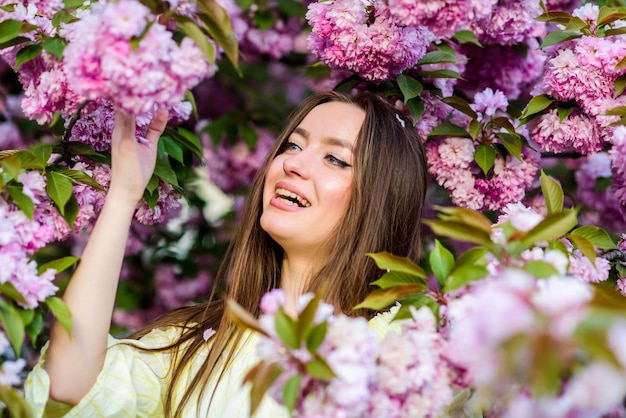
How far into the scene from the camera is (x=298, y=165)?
2287mm

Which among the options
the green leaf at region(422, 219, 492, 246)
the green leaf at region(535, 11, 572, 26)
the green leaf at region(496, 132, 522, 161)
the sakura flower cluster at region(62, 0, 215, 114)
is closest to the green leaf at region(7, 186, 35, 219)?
the sakura flower cluster at region(62, 0, 215, 114)

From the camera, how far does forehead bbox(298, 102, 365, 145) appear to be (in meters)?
2.39

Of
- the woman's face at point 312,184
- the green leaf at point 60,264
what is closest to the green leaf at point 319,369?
the green leaf at point 60,264

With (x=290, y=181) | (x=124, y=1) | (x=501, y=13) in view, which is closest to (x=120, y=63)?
(x=124, y=1)

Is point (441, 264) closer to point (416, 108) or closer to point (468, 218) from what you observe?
point (468, 218)

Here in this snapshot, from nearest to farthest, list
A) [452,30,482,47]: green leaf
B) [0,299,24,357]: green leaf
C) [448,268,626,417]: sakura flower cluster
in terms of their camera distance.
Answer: [448,268,626,417]: sakura flower cluster
[0,299,24,357]: green leaf
[452,30,482,47]: green leaf

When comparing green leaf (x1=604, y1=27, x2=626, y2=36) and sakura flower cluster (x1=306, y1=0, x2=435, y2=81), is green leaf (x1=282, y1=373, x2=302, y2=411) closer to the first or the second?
sakura flower cluster (x1=306, y1=0, x2=435, y2=81)

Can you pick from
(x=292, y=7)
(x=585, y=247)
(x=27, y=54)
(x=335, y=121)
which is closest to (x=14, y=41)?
(x=27, y=54)

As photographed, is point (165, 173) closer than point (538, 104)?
Yes

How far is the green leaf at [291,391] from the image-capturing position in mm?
1357

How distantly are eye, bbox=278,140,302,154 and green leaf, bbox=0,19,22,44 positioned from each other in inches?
32.6

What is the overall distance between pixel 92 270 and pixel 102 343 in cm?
18

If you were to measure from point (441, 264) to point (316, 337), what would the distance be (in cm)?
40

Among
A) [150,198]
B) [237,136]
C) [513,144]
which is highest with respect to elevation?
[150,198]
